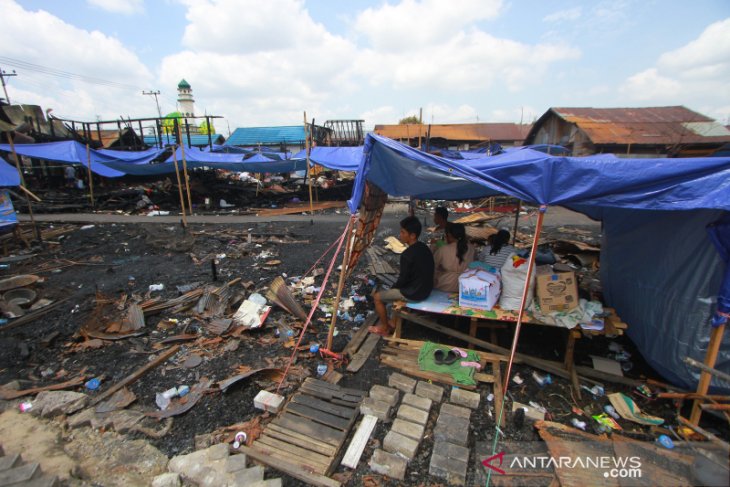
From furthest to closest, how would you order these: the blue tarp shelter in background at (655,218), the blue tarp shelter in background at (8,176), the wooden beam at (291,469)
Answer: the blue tarp shelter in background at (8,176) < the blue tarp shelter in background at (655,218) < the wooden beam at (291,469)

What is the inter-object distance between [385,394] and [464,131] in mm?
22797

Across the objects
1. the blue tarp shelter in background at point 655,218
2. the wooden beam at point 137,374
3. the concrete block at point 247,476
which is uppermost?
→ the blue tarp shelter in background at point 655,218

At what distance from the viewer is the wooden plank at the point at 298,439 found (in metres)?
3.02

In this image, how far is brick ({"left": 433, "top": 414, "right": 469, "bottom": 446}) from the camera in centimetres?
310

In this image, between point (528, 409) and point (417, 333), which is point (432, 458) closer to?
point (528, 409)

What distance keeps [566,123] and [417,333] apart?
18.6m

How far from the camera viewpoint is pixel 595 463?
280cm

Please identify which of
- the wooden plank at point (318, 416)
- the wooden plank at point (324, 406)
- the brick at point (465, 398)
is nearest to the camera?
the wooden plank at point (318, 416)

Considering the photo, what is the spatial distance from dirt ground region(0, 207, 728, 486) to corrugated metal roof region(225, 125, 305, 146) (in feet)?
73.2

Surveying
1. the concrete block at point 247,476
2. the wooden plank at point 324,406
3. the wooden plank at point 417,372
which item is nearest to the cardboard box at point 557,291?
the wooden plank at point 417,372

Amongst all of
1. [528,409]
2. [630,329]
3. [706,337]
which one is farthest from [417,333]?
[706,337]

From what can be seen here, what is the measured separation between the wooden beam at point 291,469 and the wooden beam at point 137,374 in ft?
6.49

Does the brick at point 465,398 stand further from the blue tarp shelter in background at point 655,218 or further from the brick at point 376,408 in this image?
the blue tarp shelter in background at point 655,218

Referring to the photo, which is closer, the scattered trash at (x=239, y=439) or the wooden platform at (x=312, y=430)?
the wooden platform at (x=312, y=430)
